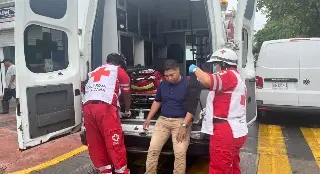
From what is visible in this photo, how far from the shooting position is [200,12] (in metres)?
7.16

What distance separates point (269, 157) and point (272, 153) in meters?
0.25

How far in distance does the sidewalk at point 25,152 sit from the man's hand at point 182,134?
2.04 metres

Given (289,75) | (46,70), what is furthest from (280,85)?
(46,70)

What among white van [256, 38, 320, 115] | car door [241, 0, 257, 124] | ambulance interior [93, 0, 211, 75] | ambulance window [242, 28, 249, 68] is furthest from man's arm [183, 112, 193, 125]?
white van [256, 38, 320, 115]

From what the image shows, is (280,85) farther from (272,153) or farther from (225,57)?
(225,57)

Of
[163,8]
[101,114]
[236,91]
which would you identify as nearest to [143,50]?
[163,8]

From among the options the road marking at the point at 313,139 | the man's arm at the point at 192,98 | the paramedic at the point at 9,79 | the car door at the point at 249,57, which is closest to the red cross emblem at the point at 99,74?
the man's arm at the point at 192,98

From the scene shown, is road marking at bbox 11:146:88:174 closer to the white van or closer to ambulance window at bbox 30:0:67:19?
ambulance window at bbox 30:0:67:19

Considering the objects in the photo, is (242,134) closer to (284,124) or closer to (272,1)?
(284,124)

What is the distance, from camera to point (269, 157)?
5406mm

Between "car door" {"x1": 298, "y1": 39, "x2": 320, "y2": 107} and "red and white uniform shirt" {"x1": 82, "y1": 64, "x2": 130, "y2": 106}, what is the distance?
14.7 feet

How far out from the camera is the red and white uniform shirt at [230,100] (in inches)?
131

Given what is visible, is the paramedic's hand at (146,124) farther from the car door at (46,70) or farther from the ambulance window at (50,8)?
the ambulance window at (50,8)

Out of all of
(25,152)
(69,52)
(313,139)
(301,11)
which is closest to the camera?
(69,52)
